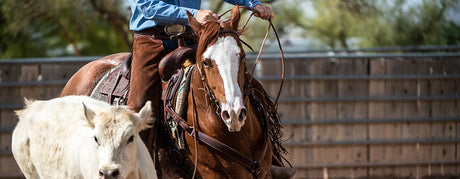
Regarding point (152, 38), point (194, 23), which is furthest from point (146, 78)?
point (194, 23)

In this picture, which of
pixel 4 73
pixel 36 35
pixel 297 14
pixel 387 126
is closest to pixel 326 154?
pixel 387 126

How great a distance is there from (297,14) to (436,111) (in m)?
11.8

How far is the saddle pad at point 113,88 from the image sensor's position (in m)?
5.53

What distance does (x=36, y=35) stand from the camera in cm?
2391

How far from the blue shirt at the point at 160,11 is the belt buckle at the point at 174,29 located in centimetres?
10

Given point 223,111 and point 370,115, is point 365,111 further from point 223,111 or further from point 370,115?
point 223,111

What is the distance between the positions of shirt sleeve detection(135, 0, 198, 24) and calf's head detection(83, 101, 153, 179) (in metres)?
0.93

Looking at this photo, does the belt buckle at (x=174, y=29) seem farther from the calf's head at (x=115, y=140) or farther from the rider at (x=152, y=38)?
the calf's head at (x=115, y=140)

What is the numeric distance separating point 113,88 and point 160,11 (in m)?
1.19

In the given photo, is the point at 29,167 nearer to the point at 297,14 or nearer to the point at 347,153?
the point at 347,153

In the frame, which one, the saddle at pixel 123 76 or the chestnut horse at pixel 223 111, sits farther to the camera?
the saddle at pixel 123 76

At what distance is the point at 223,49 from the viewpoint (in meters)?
4.27

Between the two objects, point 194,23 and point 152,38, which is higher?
point 194,23

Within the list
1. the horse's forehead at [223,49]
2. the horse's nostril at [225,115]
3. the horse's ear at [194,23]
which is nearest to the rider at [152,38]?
the horse's ear at [194,23]
